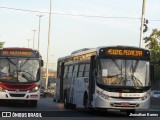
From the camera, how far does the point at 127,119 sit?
67.6ft

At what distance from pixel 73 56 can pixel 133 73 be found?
6822mm

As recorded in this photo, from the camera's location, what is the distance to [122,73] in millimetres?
21562

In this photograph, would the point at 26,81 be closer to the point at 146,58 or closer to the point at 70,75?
the point at 70,75

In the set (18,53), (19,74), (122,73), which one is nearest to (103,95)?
(122,73)

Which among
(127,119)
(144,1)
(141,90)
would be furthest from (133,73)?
(144,1)

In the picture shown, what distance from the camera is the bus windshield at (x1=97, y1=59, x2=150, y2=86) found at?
70.7 feet

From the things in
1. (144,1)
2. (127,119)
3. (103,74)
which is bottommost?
(127,119)

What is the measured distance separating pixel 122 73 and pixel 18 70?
759 centimetres

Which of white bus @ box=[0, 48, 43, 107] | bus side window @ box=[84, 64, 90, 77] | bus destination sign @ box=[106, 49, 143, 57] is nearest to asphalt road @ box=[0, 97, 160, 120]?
white bus @ box=[0, 48, 43, 107]

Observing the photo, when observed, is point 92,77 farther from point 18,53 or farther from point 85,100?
point 18,53

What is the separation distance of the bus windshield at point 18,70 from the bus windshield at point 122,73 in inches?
251

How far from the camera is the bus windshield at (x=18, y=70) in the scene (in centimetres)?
2698

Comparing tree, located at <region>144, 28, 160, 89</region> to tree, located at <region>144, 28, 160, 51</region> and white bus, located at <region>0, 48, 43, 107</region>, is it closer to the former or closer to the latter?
tree, located at <region>144, 28, 160, 51</region>

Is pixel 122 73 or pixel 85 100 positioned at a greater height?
pixel 122 73
